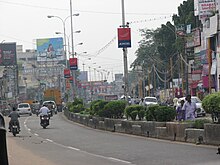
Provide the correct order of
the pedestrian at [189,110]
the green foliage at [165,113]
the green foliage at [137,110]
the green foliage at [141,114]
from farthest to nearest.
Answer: the green foliage at [137,110] < the green foliage at [141,114] < the green foliage at [165,113] < the pedestrian at [189,110]

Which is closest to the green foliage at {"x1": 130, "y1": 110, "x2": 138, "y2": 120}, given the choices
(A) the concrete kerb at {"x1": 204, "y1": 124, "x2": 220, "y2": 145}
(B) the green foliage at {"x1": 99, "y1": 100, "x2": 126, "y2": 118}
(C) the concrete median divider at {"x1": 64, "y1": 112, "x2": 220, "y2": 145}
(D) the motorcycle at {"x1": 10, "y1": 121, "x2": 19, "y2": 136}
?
(C) the concrete median divider at {"x1": 64, "y1": 112, "x2": 220, "y2": 145}

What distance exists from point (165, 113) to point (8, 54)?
90794mm

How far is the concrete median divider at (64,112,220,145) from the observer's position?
61.7 ft

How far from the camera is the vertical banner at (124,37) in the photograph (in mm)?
32375

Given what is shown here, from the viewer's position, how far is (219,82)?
5700 cm

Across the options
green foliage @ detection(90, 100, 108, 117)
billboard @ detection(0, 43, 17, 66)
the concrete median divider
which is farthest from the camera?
billboard @ detection(0, 43, 17, 66)

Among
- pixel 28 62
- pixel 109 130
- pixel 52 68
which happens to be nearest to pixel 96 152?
pixel 109 130

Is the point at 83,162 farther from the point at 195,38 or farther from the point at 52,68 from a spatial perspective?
the point at 52,68

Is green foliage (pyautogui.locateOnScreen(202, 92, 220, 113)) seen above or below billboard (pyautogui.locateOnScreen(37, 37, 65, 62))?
below

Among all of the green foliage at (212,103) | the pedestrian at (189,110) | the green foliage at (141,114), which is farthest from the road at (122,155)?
the green foliage at (141,114)

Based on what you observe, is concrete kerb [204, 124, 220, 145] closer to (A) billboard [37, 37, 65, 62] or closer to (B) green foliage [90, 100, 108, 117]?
(B) green foliage [90, 100, 108, 117]

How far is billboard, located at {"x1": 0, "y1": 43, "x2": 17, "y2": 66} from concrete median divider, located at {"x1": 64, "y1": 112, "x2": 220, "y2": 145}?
78.3 metres

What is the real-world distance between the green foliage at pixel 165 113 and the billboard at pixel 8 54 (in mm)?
89473

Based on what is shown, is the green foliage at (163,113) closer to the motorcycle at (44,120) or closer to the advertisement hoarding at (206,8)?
the motorcycle at (44,120)
